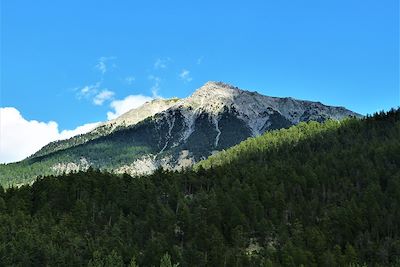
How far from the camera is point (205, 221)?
154625 mm

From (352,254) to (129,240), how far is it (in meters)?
60.3

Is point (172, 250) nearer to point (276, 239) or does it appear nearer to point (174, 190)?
point (276, 239)

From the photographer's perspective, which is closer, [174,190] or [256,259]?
[256,259]

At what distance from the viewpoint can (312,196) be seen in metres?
184

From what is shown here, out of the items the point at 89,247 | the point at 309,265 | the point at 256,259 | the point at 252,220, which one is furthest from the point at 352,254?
the point at 89,247

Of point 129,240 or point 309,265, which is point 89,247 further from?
point 309,265

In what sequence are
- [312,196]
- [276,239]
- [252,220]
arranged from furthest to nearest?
[312,196] → [252,220] → [276,239]

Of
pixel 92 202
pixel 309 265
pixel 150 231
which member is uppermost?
pixel 92 202

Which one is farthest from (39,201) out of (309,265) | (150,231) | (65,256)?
(309,265)

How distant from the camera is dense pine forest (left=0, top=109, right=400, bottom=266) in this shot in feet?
420

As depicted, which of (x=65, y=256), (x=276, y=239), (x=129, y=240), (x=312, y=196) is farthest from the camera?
(x=312, y=196)

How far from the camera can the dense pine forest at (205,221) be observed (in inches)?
5044

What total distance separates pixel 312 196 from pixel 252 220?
32412mm

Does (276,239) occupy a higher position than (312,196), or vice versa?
(312,196)
